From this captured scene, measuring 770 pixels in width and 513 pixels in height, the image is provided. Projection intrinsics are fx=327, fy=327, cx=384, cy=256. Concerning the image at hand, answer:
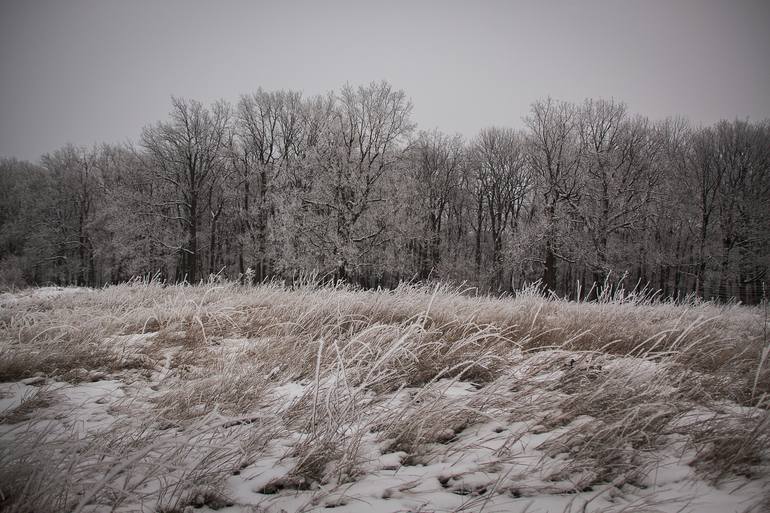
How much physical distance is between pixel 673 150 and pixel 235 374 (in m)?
32.4

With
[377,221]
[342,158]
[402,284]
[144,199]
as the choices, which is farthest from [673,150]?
[144,199]

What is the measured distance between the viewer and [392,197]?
825 inches

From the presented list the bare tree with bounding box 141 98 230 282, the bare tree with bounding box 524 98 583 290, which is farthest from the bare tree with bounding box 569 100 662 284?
the bare tree with bounding box 141 98 230 282

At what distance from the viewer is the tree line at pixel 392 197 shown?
19.7 metres

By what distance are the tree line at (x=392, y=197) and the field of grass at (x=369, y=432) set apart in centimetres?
1445

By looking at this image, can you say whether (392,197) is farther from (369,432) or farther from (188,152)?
(369,432)

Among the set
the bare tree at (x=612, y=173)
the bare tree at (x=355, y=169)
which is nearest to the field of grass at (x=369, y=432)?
the bare tree at (x=355, y=169)

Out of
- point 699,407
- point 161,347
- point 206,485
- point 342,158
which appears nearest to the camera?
point 206,485

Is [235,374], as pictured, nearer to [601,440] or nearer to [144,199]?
[601,440]

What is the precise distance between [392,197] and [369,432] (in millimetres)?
19512

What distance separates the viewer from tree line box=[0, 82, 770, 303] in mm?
19719

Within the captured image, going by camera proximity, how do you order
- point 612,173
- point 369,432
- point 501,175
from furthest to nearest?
point 501,175 < point 612,173 < point 369,432

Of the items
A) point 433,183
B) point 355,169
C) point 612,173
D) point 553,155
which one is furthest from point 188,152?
point 612,173

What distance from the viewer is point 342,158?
67.0 feet
